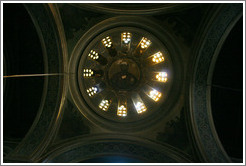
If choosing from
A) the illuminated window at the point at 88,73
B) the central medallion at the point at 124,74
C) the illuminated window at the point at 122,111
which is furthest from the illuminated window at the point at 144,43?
the illuminated window at the point at 122,111

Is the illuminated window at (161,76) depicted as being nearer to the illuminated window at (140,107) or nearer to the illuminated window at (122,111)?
the illuminated window at (140,107)

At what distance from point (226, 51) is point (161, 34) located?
120 inches

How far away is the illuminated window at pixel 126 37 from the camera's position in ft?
32.6

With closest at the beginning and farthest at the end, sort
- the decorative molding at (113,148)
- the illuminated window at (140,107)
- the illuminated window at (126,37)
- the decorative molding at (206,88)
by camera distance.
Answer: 1. the decorative molding at (206,88)
2. the decorative molding at (113,148)
3. the illuminated window at (126,37)
4. the illuminated window at (140,107)

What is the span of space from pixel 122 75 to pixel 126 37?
1.86 metres

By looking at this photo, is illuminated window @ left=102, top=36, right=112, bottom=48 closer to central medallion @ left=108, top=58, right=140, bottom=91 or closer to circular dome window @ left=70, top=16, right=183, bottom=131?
circular dome window @ left=70, top=16, right=183, bottom=131

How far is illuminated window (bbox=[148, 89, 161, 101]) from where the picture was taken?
10.1 meters

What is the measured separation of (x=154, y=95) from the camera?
10.2 metres

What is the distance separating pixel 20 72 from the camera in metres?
10.4

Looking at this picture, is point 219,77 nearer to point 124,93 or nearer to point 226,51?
point 226,51

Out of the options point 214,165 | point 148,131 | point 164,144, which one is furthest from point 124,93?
point 214,165

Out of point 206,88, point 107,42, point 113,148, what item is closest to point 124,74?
point 107,42

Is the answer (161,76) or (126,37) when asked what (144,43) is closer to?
(126,37)

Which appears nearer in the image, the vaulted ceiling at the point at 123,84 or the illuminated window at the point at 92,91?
the vaulted ceiling at the point at 123,84
